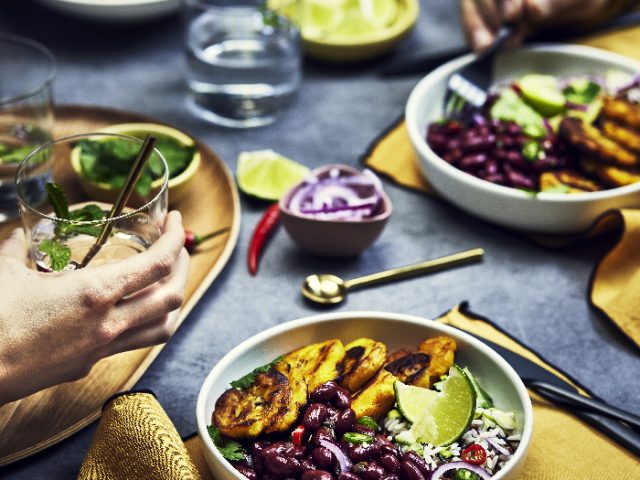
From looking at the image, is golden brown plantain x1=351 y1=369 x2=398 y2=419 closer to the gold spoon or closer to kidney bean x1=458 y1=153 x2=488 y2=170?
the gold spoon

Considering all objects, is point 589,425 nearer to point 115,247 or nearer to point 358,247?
point 358,247

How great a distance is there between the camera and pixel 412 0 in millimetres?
3051

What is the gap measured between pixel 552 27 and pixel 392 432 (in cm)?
178

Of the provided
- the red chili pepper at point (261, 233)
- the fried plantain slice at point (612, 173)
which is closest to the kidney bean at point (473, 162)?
the fried plantain slice at point (612, 173)

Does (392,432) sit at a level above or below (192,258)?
above

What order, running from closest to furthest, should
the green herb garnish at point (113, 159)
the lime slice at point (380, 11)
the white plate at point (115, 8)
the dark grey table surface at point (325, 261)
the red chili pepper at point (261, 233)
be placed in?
the dark grey table surface at point (325, 261) < the green herb garnish at point (113, 159) < the red chili pepper at point (261, 233) < the white plate at point (115, 8) < the lime slice at point (380, 11)

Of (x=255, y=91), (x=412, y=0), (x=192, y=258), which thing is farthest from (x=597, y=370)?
(x=412, y=0)

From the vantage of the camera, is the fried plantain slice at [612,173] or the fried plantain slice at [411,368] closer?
the fried plantain slice at [411,368]

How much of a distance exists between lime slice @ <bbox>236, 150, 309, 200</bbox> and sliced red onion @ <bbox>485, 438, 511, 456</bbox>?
1029 mm

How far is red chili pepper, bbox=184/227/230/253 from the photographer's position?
211cm

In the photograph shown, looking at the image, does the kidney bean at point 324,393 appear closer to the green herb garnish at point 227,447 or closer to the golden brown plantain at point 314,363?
Result: the golden brown plantain at point 314,363

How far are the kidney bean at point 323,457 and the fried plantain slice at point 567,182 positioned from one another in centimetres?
104

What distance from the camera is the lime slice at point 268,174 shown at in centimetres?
234

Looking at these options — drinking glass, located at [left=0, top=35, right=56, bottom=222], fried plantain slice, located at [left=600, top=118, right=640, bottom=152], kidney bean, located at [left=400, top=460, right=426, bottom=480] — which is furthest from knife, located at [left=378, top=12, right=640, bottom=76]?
kidney bean, located at [left=400, top=460, right=426, bottom=480]
